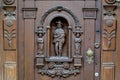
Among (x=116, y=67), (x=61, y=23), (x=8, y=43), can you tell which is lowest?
(x=116, y=67)

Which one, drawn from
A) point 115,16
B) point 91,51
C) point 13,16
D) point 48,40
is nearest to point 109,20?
point 115,16

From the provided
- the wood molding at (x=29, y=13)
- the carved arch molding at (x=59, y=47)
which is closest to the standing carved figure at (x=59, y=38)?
the carved arch molding at (x=59, y=47)

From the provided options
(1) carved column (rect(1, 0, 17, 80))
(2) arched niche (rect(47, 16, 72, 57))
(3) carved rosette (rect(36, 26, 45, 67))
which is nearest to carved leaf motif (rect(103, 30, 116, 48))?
(2) arched niche (rect(47, 16, 72, 57))

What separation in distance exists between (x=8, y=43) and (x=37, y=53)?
0.92 feet

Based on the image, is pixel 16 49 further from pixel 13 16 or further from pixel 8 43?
pixel 13 16

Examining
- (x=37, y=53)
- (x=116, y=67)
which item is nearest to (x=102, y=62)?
(x=116, y=67)

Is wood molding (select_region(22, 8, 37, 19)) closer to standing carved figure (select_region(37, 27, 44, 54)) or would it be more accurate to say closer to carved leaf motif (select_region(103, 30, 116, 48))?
standing carved figure (select_region(37, 27, 44, 54))

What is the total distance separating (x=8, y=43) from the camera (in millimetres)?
2656

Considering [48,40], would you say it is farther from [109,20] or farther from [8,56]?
[109,20]

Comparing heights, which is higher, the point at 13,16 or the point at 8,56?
the point at 13,16

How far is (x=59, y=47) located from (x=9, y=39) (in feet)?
1.51

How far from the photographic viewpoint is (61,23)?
8.79ft

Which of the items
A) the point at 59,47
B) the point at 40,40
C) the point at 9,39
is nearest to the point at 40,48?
the point at 40,40

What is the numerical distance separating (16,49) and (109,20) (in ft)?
2.88
